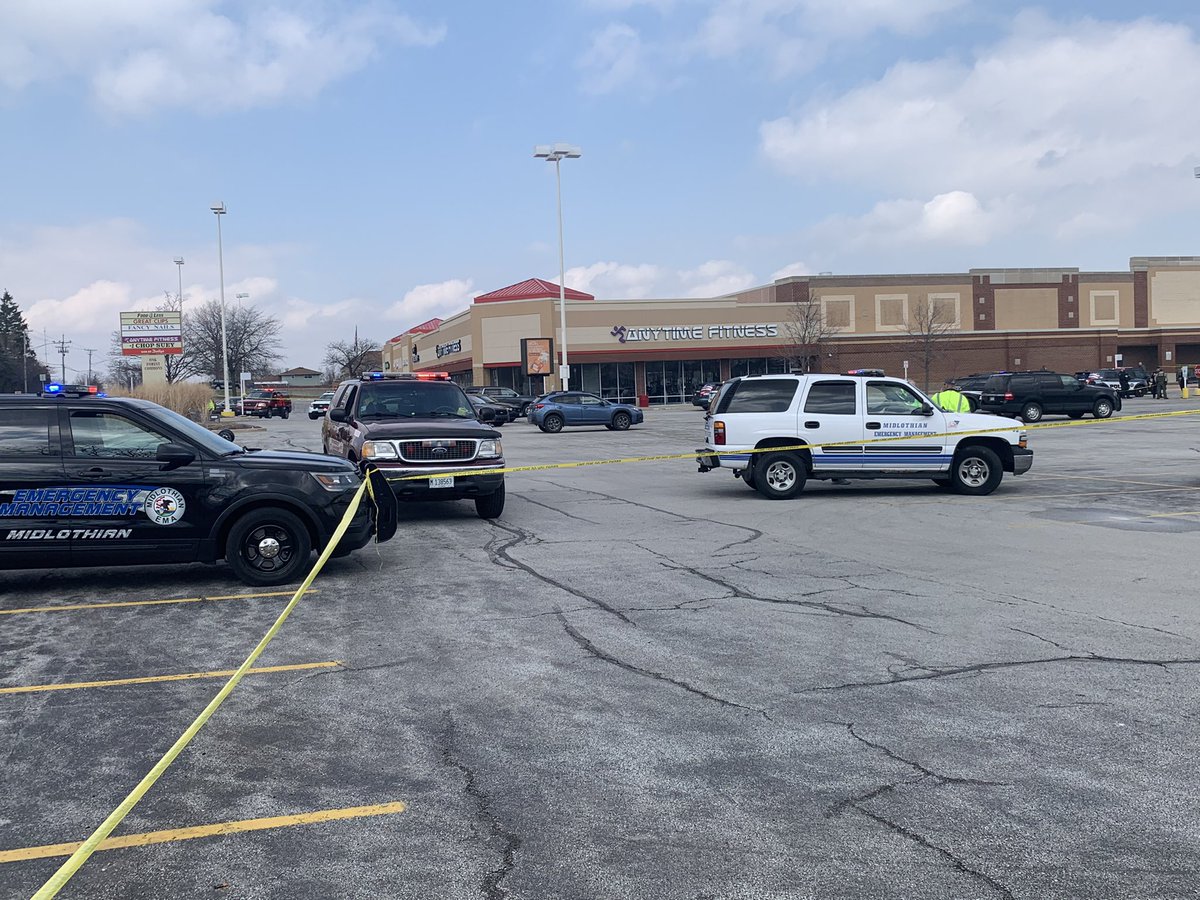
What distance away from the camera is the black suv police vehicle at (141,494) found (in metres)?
8.83

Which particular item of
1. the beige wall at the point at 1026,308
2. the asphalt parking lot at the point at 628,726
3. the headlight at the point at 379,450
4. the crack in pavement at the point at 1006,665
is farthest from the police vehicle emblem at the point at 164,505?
the beige wall at the point at 1026,308

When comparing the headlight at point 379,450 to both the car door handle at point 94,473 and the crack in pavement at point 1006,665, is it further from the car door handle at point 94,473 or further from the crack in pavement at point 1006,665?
the crack in pavement at point 1006,665

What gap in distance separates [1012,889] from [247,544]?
23.7ft

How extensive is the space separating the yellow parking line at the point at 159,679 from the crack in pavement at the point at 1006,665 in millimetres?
3148

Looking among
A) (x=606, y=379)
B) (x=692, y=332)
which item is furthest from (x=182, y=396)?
(x=692, y=332)

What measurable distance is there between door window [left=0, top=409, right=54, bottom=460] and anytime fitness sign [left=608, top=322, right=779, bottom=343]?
59.8m

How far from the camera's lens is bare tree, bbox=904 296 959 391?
237 ft

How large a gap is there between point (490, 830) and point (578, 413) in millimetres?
36554

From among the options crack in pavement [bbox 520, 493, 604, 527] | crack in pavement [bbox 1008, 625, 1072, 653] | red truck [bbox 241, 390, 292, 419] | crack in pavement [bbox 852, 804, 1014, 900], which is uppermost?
red truck [bbox 241, 390, 292, 419]

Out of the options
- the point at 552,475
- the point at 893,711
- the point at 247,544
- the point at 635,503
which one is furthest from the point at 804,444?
the point at 893,711

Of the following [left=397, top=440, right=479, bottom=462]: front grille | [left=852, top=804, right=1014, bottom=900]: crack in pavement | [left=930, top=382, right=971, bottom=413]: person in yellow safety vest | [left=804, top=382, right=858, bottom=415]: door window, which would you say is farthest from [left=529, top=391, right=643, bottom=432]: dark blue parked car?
[left=852, top=804, right=1014, bottom=900]: crack in pavement

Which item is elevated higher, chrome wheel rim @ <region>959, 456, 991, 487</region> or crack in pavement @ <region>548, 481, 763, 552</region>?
chrome wheel rim @ <region>959, 456, 991, 487</region>

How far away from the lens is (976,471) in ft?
53.3

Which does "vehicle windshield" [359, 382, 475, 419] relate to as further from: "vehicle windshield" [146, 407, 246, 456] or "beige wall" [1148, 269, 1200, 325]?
"beige wall" [1148, 269, 1200, 325]
